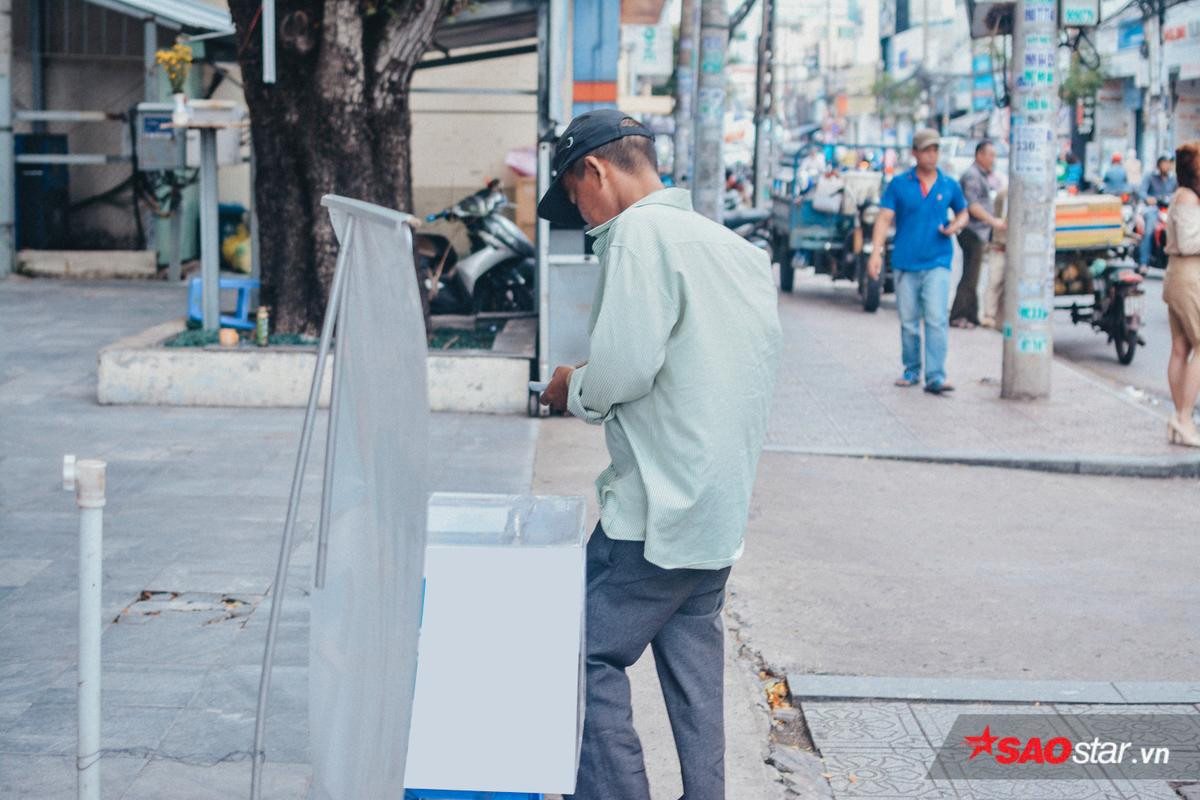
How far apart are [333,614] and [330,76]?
757 centimetres

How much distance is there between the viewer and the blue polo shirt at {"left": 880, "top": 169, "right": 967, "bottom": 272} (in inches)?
415

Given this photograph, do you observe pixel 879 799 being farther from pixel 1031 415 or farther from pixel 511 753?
pixel 1031 415

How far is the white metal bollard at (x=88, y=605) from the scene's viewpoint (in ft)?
9.43

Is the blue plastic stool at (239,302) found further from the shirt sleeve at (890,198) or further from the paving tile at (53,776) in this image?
the paving tile at (53,776)

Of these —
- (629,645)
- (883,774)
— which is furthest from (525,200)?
(629,645)

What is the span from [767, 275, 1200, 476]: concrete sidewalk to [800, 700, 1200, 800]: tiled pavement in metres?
4.15

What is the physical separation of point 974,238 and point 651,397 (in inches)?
488

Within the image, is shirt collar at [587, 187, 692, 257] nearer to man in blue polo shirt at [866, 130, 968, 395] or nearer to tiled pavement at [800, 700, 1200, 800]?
tiled pavement at [800, 700, 1200, 800]

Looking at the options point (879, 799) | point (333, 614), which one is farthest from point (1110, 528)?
point (333, 614)

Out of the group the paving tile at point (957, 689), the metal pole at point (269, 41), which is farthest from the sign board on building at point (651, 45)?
the paving tile at point (957, 689)

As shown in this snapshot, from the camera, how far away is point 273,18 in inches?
374

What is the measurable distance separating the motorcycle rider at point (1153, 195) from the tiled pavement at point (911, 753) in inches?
668

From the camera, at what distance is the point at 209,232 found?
34.6ft

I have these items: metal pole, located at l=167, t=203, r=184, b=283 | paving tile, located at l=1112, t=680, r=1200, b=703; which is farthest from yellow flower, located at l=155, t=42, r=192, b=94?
paving tile, located at l=1112, t=680, r=1200, b=703
